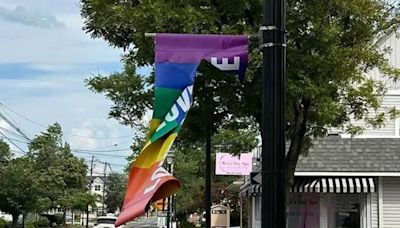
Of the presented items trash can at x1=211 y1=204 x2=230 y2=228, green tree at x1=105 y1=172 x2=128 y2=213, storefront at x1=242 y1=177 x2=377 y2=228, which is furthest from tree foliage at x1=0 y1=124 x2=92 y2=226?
green tree at x1=105 y1=172 x2=128 y2=213

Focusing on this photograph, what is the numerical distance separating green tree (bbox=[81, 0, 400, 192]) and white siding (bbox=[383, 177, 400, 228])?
9.65m

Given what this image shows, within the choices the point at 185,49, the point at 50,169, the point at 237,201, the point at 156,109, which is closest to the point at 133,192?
the point at 156,109

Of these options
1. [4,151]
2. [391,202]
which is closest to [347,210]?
[391,202]

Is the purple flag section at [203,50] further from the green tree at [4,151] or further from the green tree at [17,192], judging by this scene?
the green tree at [4,151]

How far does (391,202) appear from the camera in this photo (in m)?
21.3

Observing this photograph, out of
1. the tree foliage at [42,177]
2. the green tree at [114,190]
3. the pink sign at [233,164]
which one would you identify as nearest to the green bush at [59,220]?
the tree foliage at [42,177]

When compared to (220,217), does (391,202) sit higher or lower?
higher

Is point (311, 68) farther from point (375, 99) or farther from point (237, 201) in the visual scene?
point (237, 201)

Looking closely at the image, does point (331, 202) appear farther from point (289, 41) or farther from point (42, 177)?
point (42, 177)

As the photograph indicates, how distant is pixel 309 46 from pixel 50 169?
5448 cm

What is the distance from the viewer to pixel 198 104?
11.5 m

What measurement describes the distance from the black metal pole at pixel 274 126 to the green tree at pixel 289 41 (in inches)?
179

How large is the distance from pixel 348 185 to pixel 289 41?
1058cm

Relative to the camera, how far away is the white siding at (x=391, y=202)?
21266 mm
